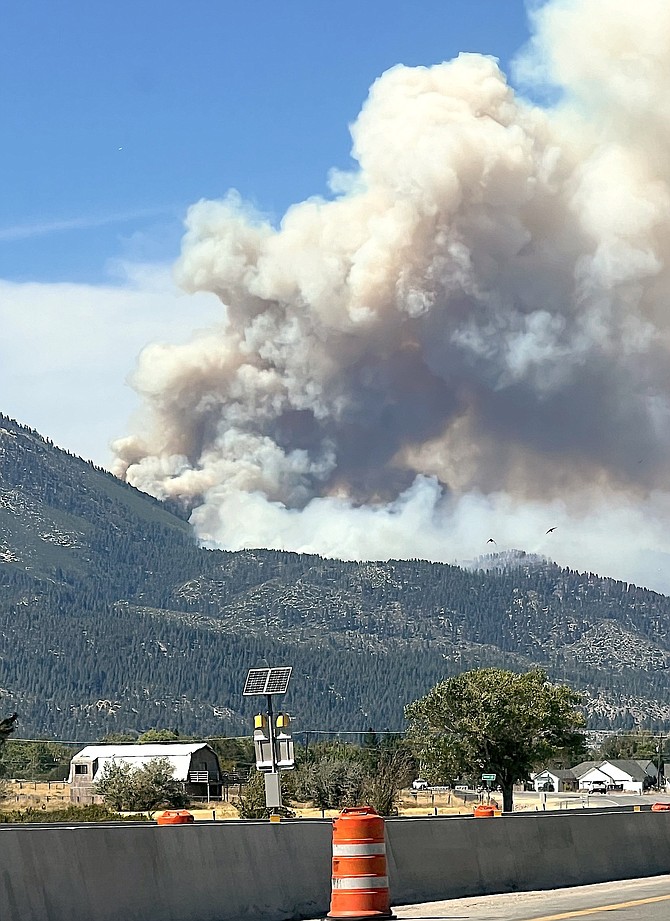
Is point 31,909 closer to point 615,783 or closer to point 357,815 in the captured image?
point 357,815

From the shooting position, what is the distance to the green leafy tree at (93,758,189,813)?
342 ft

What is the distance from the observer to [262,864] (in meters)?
15.5

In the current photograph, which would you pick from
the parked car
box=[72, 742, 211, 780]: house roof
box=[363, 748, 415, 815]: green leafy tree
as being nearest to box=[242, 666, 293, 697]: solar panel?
box=[363, 748, 415, 815]: green leafy tree

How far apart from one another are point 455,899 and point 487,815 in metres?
2.34

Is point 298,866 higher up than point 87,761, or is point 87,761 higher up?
point 87,761

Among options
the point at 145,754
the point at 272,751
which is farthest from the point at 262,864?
the point at 145,754

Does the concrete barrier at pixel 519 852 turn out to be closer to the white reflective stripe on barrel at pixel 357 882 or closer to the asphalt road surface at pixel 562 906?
the asphalt road surface at pixel 562 906

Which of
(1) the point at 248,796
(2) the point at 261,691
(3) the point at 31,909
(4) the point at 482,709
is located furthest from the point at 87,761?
(3) the point at 31,909

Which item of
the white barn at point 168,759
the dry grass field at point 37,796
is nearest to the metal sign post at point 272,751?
the dry grass field at point 37,796

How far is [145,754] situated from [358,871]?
12046 cm

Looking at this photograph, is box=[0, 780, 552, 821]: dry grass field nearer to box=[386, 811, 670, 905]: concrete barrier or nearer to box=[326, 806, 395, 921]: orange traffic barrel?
box=[386, 811, 670, 905]: concrete barrier

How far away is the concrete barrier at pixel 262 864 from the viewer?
42.6 ft

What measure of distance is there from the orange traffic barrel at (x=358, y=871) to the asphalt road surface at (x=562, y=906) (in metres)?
1.43

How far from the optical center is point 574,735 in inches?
3777
